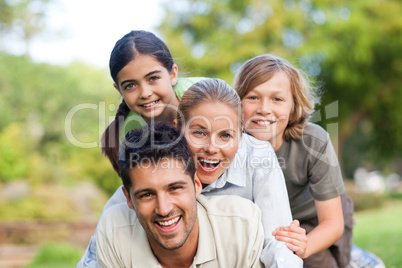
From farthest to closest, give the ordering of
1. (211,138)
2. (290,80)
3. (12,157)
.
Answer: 1. (12,157)
2. (290,80)
3. (211,138)

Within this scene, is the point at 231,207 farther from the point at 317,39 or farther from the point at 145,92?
the point at 317,39

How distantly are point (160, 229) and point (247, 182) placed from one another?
808 mm

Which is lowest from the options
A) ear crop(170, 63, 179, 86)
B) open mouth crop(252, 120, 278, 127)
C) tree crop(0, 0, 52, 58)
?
open mouth crop(252, 120, 278, 127)

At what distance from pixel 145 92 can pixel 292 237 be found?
5.21 feet

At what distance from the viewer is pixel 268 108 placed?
3764 mm

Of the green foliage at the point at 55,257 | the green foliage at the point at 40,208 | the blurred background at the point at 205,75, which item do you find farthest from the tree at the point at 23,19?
the green foliage at the point at 55,257

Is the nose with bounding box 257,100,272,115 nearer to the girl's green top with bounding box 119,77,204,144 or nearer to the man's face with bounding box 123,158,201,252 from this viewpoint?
the girl's green top with bounding box 119,77,204,144

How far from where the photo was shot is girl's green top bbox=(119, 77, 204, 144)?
3.92m

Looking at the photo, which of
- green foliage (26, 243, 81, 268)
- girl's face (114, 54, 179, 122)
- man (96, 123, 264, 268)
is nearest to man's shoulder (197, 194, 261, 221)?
man (96, 123, 264, 268)

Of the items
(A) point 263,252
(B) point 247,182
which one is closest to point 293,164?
(B) point 247,182

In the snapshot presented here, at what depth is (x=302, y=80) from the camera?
13.2 feet

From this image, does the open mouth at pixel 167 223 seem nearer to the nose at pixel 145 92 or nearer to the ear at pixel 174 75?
the nose at pixel 145 92

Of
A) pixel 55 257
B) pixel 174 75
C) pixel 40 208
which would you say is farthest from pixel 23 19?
pixel 174 75

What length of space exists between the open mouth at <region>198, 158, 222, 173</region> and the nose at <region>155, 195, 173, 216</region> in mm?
564
